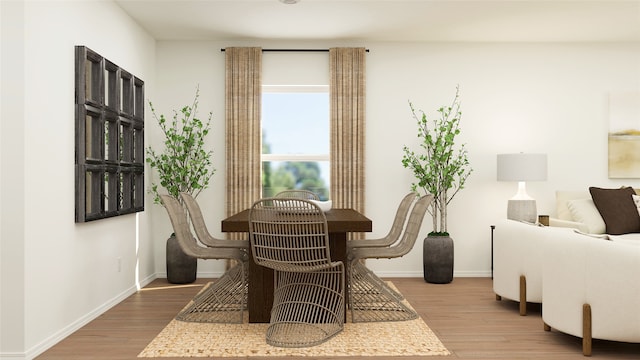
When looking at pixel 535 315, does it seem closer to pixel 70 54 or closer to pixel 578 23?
pixel 578 23

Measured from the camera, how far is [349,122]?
6320mm

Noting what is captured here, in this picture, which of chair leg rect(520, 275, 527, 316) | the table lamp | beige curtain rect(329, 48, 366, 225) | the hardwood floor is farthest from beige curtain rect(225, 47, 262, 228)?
chair leg rect(520, 275, 527, 316)

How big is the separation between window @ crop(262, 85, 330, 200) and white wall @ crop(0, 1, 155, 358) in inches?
84.0

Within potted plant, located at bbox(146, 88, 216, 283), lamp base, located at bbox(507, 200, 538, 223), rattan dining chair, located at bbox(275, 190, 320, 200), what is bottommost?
lamp base, located at bbox(507, 200, 538, 223)

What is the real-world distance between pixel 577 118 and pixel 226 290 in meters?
4.51

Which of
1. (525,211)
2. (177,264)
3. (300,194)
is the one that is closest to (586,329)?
(525,211)

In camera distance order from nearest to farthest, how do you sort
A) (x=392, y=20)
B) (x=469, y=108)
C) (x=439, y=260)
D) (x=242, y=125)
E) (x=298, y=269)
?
(x=298, y=269), (x=392, y=20), (x=439, y=260), (x=242, y=125), (x=469, y=108)

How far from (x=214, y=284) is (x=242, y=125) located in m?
2.31

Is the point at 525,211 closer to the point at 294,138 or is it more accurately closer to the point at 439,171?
the point at 439,171

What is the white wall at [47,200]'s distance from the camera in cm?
339

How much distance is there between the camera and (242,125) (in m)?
6.29

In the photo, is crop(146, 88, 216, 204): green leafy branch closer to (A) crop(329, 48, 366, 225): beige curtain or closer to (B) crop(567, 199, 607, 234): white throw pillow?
(A) crop(329, 48, 366, 225): beige curtain

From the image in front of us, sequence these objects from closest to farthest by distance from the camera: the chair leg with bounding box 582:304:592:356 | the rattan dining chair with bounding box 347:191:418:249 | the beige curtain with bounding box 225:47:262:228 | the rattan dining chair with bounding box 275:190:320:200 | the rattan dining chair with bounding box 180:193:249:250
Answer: the chair leg with bounding box 582:304:592:356, the rattan dining chair with bounding box 180:193:249:250, the rattan dining chair with bounding box 347:191:418:249, the rattan dining chair with bounding box 275:190:320:200, the beige curtain with bounding box 225:47:262:228

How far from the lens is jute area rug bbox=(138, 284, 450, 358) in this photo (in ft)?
11.5
